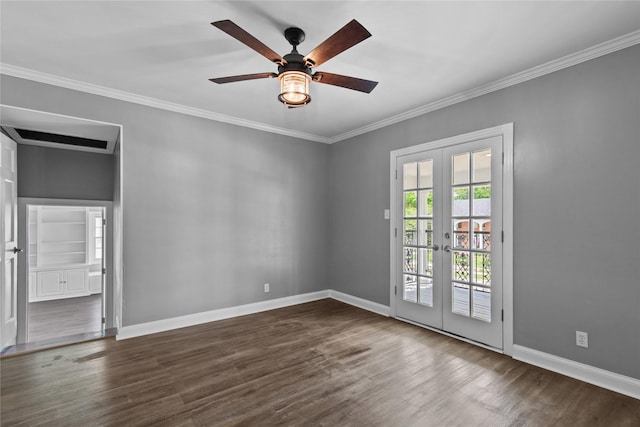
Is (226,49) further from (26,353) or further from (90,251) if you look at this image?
(90,251)

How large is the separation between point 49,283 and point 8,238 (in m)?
3.43

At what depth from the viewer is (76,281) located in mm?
6367

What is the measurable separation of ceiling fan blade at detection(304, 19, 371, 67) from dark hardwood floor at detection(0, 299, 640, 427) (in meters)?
2.37

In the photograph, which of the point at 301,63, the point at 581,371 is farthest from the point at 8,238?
the point at 581,371

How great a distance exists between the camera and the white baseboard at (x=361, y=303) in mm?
4284

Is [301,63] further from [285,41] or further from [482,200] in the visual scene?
[482,200]

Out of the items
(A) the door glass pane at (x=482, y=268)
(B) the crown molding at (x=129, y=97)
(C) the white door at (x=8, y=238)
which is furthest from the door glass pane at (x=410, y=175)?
(C) the white door at (x=8, y=238)

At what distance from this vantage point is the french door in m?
3.12

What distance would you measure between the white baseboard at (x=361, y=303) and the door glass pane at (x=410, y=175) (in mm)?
1684

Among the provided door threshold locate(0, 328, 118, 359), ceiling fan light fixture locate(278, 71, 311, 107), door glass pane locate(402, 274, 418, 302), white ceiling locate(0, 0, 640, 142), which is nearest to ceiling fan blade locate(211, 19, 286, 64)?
ceiling fan light fixture locate(278, 71, 311, 107)

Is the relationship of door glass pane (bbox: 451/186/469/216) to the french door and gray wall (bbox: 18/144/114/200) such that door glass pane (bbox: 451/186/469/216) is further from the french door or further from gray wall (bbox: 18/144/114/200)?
gray wall (bbox: 18/144/114/200)

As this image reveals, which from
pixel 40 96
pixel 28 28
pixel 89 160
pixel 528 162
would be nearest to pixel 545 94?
pixel 528 162

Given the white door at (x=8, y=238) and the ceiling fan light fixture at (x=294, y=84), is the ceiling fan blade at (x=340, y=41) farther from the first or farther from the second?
the white door at (x=8, y=238)

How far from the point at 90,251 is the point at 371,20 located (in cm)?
734
